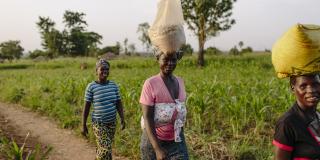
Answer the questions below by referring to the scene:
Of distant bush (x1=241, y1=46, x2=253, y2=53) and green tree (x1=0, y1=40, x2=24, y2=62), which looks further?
green tree (x1=0, y1=40, x2=24, y2=62)

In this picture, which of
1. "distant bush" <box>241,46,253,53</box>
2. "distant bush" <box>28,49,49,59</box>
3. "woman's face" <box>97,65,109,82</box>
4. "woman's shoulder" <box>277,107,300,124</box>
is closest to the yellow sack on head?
"woman's shoulder" <box>277,107,300,124</box>

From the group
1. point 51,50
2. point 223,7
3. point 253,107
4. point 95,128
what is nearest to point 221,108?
point 253,107

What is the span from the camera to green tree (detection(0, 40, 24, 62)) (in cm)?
5944

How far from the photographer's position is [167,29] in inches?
119

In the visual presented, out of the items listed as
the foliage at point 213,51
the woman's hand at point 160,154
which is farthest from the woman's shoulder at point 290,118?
the foliage at point 213,51

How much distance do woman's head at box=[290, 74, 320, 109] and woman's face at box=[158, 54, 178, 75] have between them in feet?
3.70

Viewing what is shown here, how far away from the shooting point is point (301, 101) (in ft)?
6.80

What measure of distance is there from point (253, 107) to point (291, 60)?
4.75 metres

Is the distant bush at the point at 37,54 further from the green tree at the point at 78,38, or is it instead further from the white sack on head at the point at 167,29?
the white sack on head at the point at 167,29

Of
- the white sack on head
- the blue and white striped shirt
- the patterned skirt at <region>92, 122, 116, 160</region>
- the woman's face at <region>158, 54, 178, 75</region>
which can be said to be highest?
the white sack on head

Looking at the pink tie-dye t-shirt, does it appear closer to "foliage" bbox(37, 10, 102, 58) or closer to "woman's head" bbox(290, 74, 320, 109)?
"woman's head" bbox(290, 74, 320, 109)

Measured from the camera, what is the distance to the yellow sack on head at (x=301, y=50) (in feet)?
6.40

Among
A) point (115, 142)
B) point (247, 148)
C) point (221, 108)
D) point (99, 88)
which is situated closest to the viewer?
point (99, 88)

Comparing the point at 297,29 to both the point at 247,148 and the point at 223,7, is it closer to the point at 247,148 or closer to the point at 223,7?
the point at 247,148
